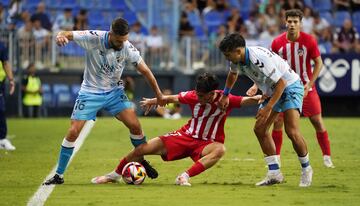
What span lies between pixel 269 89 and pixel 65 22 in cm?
1718

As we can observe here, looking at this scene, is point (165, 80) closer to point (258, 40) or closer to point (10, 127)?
point (258, 40)

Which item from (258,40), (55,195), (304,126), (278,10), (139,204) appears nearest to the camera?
(139,204)

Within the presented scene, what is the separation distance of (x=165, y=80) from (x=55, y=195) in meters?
17.2

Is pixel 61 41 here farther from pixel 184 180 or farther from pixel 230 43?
pixel 184 180

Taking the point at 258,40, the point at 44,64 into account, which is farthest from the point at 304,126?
the point at 44,64

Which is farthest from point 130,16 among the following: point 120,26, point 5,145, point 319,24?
point 120,26

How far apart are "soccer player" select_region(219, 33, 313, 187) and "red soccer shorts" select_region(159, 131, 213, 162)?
569mm

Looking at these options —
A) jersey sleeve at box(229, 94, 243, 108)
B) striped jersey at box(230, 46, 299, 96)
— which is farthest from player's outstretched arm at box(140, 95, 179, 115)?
striped jersey at box(230, 46, 299, 96)

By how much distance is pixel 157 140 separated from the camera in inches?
477

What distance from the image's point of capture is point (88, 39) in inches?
472

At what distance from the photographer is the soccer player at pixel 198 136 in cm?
1173

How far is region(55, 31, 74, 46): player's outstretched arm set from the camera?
1149cm

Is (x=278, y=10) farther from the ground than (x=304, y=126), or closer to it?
farther from the ground

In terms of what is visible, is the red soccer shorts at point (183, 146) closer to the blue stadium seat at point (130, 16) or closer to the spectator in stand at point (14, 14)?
the spectator in stand at point (14, 14)
